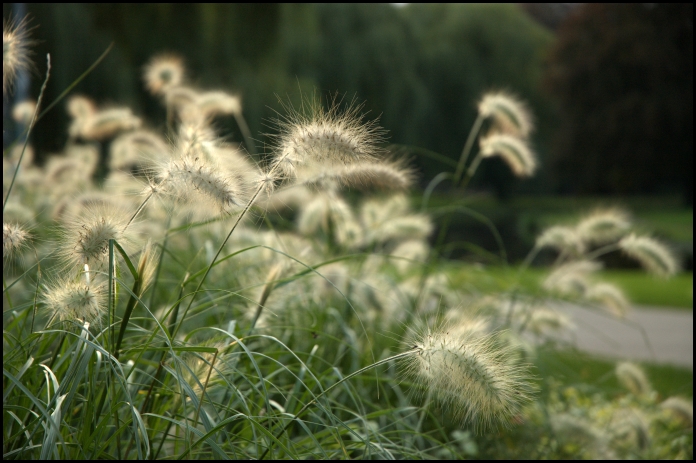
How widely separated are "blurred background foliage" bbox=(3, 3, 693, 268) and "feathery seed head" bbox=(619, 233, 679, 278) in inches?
167

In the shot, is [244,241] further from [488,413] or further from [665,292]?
[665,292]

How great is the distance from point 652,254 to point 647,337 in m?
2.09

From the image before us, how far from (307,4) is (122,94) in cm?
316

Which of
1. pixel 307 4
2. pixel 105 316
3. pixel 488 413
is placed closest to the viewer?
pixel 488 413

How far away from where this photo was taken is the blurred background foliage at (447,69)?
27.4 ft

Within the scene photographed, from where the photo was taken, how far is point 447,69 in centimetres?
1878

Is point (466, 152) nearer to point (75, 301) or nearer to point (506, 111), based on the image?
point (506, 111)

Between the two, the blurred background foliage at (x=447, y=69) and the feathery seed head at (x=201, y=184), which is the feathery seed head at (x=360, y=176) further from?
the blurred background foliage at (x=447, y=69)

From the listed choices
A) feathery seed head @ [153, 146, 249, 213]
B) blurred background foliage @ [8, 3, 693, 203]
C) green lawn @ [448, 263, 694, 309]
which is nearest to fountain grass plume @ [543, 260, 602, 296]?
green lawn @ [448, 263, 694, 309]

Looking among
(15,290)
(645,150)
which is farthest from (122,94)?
(645,150)

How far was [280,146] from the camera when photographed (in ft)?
3.75

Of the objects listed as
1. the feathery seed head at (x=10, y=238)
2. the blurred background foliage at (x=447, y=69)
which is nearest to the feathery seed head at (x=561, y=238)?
the feathery seed head at (x=10, y=238)

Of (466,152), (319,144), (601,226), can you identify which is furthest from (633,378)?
(319,144)

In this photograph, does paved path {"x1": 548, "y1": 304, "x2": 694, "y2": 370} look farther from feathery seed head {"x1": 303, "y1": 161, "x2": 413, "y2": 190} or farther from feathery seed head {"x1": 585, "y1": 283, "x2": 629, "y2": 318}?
feathery seed head {"x1": 303, "y1": 161, "x2": 413, "y2": 190}
